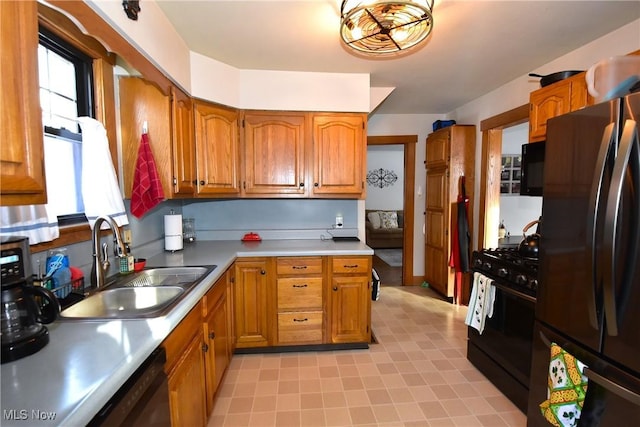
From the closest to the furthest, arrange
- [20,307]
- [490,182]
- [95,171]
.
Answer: [20,307]
[95,171]
[490,182]

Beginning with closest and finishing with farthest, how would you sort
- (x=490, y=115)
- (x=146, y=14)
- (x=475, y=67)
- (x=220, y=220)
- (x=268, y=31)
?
(x=146, y=14), (x=268, y=31), (x=475, y=67), (x=220, y=220), (x=490, y=115)

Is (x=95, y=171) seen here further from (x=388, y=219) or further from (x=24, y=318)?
(x=388, y=219)

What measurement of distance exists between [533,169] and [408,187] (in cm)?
211

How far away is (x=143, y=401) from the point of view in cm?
94

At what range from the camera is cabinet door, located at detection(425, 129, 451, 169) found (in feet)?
12.2

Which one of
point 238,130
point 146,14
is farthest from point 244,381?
point 146,14

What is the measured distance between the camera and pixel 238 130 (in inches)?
107

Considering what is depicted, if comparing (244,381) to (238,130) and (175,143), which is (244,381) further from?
(238,130)

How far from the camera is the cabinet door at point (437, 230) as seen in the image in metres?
3.75

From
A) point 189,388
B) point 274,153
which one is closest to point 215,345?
point 189,388

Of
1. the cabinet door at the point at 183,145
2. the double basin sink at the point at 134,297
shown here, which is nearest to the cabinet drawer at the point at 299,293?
the double basin sink at the point at 134,297

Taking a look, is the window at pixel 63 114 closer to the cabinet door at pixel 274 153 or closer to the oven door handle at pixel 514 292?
the cabinet door at pixel 274 153

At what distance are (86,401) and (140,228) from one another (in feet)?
5.71

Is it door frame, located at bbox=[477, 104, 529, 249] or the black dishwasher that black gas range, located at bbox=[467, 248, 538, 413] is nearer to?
door frame, located at bbox=[477, 104, 529, 249]
